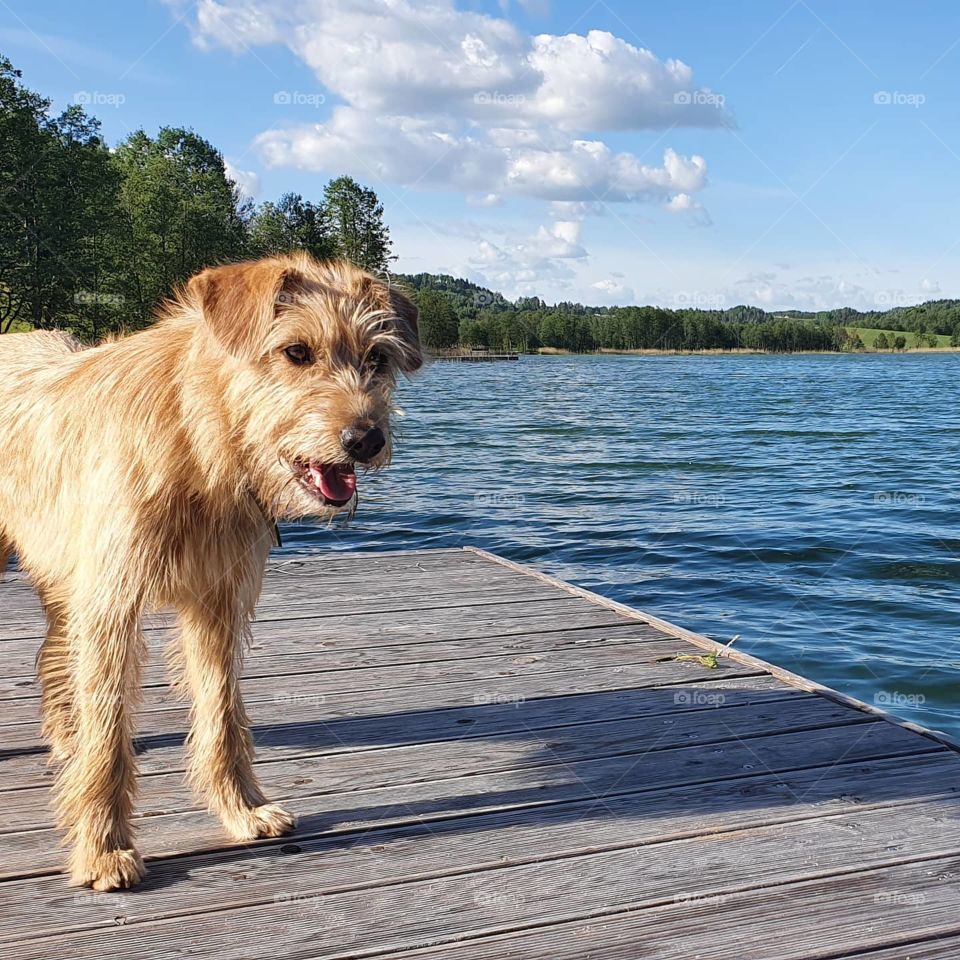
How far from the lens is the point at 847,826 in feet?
12.5

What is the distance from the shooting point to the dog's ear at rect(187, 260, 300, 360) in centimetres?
322

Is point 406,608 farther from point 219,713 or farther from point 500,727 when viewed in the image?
point 219,713

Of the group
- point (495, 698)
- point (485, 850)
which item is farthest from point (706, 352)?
point (485, 850)

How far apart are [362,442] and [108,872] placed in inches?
68.6

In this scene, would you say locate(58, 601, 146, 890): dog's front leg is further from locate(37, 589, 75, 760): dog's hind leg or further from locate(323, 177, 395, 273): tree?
locate(323, 177, 395, 273): tree

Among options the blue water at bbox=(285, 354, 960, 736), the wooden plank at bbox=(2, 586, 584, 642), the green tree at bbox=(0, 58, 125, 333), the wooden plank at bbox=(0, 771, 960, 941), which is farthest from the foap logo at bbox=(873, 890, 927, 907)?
the green tree at bbox=(0, 58, 125, 333)

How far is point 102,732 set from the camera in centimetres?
344

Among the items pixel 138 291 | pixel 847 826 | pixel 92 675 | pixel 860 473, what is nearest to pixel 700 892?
pixel 847 826

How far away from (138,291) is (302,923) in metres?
57.3

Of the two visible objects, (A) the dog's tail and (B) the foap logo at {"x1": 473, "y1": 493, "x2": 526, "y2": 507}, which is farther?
(B) the foap logo at {"x1": 473, "y1": 493, "x2": 526, "y2": 507}

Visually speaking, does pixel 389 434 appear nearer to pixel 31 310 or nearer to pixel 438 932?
pixel 438 932

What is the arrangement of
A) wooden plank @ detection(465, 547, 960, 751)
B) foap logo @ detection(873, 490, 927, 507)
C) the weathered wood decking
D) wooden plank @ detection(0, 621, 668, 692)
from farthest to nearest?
foap logo @ detection(873, 490, 927, 507) → wooden plank @ detection(0, 621, 668, 692) → wooden plank @ detection(465, 547, 960, 751) → the weathered wood decking

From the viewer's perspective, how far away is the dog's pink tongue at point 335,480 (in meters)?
3.25

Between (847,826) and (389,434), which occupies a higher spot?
(389,434)
